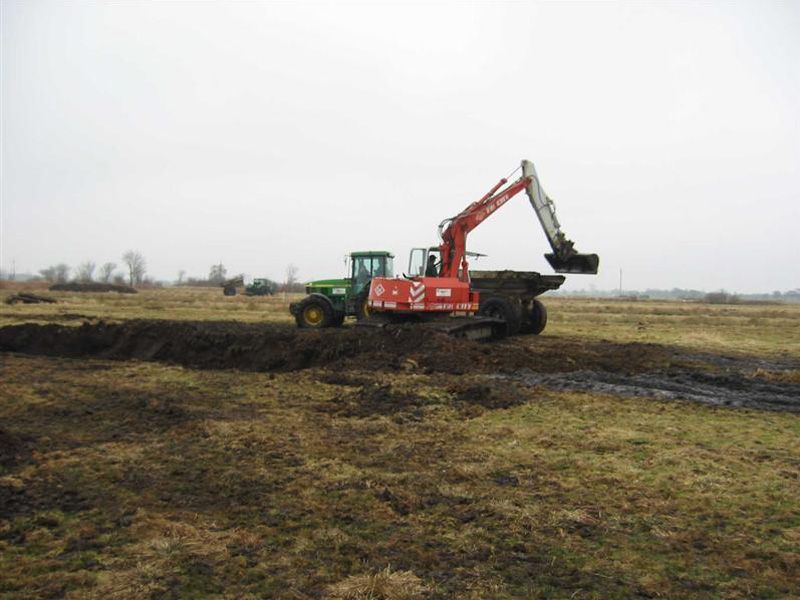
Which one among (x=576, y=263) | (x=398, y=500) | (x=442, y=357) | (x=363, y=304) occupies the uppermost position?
(x=576, y=263)

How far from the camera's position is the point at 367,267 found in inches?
710

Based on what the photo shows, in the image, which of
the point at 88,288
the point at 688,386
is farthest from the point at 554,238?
the point at 88,288

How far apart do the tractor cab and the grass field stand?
8857mm

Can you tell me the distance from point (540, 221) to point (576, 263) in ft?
5.50

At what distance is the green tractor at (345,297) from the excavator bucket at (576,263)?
5.06 metres

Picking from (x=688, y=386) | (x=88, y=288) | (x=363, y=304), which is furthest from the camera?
(x=88, y=288)

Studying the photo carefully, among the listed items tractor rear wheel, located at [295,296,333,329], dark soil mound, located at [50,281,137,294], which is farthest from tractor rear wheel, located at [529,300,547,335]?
dark soil mound, located at [50,281,137,294]

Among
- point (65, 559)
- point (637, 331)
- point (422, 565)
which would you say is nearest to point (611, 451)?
point (422, 565)

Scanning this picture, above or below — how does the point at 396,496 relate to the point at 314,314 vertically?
below

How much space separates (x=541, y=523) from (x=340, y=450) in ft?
8.40

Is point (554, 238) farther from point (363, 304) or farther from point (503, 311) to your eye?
point (363, 304)

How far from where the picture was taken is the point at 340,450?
6.53 meters

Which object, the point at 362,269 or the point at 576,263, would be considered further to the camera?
the point at 576,263

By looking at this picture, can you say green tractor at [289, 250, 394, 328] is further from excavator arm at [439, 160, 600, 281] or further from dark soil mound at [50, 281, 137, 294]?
dark soil mound at [50, 281, 137, 294]
